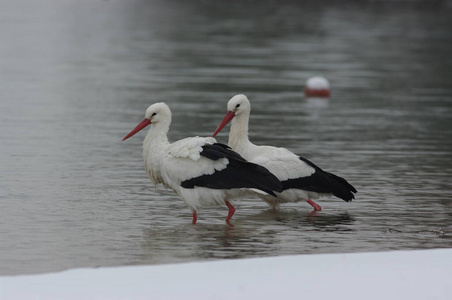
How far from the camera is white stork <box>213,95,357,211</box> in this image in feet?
43.5

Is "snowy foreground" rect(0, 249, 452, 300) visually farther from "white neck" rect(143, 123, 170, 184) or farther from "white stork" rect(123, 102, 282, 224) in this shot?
"white neck" rect(143, 123, 170, 184)

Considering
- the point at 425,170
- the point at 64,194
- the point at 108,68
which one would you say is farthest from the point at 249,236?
the point at 108,68

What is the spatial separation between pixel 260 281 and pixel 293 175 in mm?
5008

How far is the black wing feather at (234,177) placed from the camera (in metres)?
12.2

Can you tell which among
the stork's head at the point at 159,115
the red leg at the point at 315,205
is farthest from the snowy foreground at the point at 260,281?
the red leg at the point at 315,205

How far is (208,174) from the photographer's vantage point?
12.3 meters

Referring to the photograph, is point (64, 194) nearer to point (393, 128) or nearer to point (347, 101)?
point (393, 128)

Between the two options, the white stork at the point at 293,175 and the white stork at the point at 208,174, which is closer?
the white stork at the point at 208,174

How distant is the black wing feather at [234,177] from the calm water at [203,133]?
50 centimetres

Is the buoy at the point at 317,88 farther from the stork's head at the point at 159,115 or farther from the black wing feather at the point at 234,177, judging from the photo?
the black wing feather at the point at 234,177

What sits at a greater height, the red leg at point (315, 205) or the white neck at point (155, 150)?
the white neck at point (155, 150)

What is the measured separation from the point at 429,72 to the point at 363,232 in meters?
23.8

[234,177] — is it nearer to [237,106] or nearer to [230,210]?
[230,210]

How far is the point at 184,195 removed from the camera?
12.4 metres
